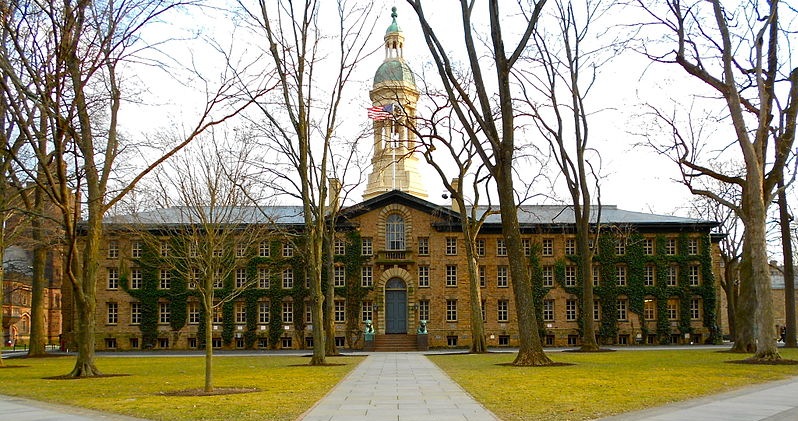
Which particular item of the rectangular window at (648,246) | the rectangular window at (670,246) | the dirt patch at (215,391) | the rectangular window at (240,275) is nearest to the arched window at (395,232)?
the rectangular window at (240,275)

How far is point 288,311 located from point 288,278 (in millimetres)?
2217

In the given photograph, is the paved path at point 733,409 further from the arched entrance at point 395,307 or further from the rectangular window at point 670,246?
the rectangular window at point 670,246

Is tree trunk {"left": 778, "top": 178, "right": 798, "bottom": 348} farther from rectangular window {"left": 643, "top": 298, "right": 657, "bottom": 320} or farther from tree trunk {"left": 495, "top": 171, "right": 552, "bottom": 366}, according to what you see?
tree trunk {"left": 495, "top": 171, "right": 552, "bottom": 366}

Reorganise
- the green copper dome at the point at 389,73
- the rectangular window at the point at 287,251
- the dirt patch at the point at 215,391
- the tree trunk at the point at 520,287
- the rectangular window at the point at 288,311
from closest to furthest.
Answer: the dirt patch at the point at 215,391
the tree trunk at the point at 520,287
the rectangular window at the point at 288,311
the rectangular window at the point at 287,251
the green copper dome at the point at 389,73

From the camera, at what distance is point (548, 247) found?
54250 millimetres

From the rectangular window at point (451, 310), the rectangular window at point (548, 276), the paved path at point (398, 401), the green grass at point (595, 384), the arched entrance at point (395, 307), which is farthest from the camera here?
the rectangular window at point (548, 276)

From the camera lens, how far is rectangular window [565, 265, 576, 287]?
5384cm

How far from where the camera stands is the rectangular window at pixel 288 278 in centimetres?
5306

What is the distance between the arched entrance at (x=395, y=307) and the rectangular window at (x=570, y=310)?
11.0 metres

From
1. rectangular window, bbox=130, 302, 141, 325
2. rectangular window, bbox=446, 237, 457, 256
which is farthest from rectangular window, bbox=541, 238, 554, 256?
rectangular window, bbox=130, 302, 141, 325

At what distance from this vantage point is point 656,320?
53.3 meters

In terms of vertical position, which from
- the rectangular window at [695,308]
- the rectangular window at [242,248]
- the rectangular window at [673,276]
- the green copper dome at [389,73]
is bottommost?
the rectangular window at [695,308]

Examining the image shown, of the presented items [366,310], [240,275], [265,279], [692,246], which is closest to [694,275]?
[692,246]

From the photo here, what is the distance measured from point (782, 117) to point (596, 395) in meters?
21.3
